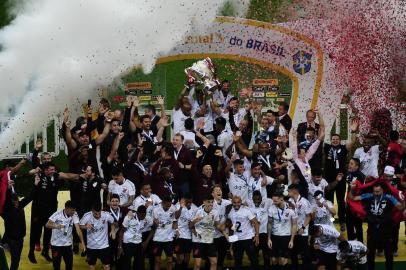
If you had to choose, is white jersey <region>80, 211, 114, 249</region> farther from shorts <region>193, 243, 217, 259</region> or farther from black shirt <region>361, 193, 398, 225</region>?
black shirt <region>361, 193, 398, 225</region>

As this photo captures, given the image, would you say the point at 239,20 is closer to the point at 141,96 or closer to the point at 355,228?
the point at 141,96

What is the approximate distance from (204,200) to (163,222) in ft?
2.29

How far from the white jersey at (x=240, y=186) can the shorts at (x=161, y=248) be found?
132cm

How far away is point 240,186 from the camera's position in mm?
18359

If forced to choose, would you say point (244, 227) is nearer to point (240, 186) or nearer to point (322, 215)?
point (240, 186)

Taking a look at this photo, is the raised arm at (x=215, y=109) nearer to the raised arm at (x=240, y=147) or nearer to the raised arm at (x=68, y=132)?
the raised arm at (x=240, y=147)

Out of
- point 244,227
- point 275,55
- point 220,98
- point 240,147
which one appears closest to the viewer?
point 244,227

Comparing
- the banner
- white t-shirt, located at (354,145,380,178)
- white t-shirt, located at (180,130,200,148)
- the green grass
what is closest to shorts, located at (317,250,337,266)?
white t-shirt, located at (354,145,380,178)

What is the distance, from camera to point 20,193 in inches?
917

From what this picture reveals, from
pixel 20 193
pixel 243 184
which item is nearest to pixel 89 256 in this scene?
pixel 243 184

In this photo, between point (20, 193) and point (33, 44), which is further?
point (20, 193)

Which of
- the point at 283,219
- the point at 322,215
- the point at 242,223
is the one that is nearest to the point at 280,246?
Result: the point at 283,219

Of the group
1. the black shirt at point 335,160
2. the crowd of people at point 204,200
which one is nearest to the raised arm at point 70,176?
the crowd of people at point 204,200

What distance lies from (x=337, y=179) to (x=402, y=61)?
463 centimetres
